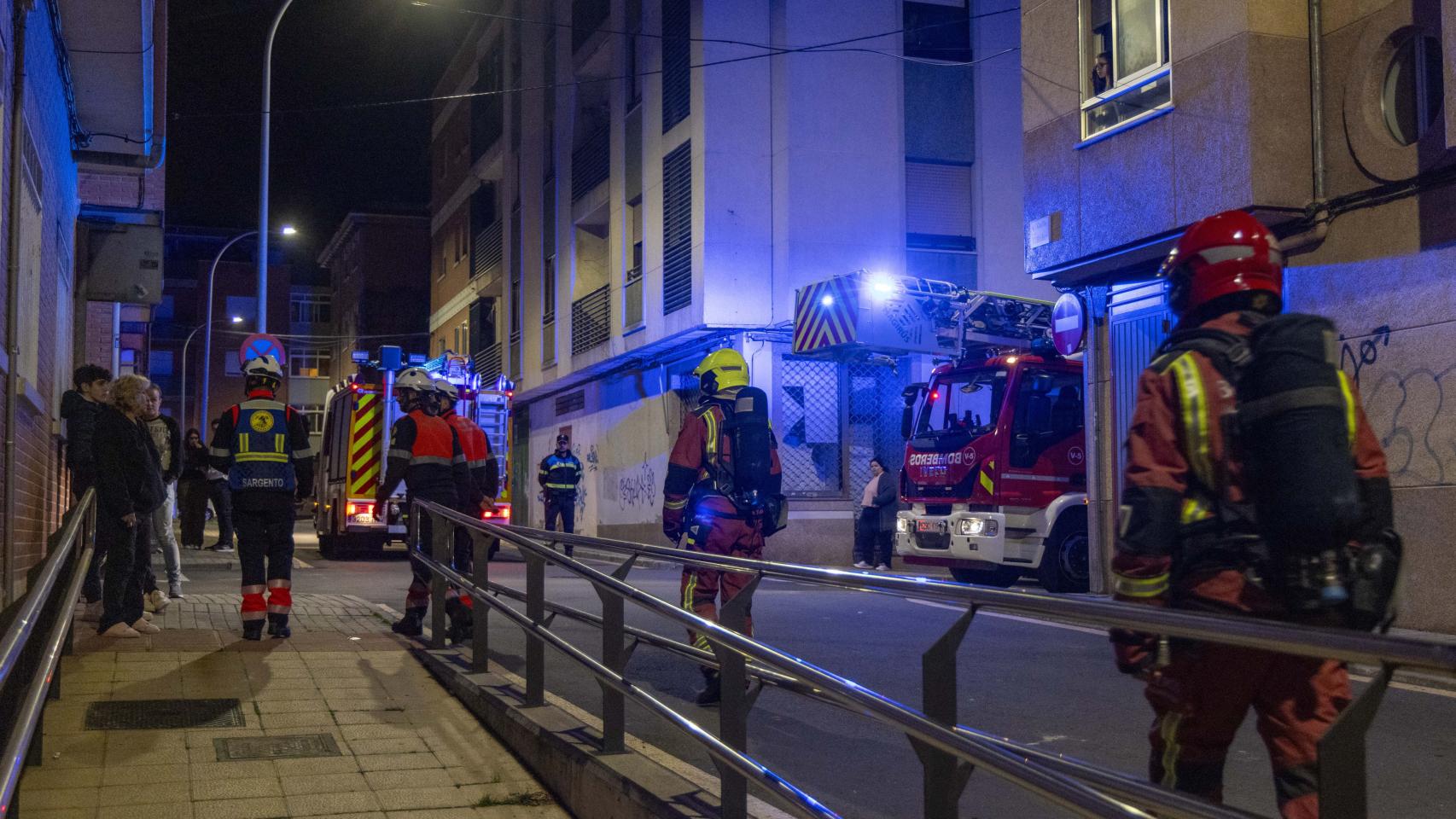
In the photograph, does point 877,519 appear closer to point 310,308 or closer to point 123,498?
point 123,498

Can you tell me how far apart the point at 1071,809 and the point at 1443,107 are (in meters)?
9.66

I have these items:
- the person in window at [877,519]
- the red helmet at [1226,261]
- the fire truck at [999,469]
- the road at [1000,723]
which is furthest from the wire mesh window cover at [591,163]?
the red helmet at [1226,261]

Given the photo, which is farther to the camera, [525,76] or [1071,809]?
[525,76]

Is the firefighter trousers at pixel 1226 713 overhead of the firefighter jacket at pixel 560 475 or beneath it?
beneath

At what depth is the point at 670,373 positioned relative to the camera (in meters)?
25.0

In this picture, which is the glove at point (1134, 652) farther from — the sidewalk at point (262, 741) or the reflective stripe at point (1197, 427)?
the sidewalk at point (262, 741)

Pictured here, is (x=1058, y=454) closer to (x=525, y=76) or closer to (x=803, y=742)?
(x=803, y=742)

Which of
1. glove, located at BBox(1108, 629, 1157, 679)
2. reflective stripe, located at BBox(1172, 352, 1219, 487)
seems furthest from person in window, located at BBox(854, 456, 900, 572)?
glove, located at BBox(1108, 629, 1157, 679)

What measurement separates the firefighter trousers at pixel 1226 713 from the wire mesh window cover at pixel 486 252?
35.0m

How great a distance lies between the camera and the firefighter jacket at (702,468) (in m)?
7.26

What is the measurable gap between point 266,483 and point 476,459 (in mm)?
1644

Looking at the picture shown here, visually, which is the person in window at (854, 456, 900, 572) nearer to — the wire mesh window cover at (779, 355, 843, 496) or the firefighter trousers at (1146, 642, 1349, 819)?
the wire mesh window cover at (779, 355, 843, 496)

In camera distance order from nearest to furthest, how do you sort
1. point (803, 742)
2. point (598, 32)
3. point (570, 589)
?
point (803, 742), point (570, 589), point (598, 32)

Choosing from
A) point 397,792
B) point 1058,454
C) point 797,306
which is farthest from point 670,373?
point 397,792
